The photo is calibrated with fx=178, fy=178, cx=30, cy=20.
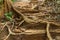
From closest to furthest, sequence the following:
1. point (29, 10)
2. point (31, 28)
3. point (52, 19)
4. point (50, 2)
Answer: point (31, 28)
point (52, 19)
point (29, 10)
point (50, 2)

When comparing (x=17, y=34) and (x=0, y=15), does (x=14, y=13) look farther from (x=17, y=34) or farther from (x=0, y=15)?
(x=17, y=34)

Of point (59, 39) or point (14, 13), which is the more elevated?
point (14, 13)

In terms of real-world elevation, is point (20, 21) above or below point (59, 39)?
above

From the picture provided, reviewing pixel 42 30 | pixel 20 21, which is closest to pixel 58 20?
pixel 42 30

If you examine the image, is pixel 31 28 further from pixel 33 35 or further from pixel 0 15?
pixel 0 15

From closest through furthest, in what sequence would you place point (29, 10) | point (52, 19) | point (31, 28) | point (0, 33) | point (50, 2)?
1. point (0, 33)
2. point (31, 28)
3. point (52, 19)
4. point (29, 10)
5. point (50, 2)

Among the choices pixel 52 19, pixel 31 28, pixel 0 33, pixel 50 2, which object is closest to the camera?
pixel 0 33

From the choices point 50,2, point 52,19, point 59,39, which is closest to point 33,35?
point 59,39

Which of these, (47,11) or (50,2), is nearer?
(47,11)

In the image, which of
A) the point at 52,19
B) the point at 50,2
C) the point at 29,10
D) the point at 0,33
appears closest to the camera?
the point at 0,33
